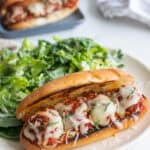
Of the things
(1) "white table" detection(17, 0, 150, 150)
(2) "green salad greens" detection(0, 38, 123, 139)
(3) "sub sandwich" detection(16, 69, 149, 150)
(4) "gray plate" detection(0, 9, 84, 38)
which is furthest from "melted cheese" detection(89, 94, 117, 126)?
(4) "gray plate" detection(0, 9, 84, 38)

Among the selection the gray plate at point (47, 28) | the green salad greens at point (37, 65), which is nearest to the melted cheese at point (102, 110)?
the green salad greens at point (37, 65)

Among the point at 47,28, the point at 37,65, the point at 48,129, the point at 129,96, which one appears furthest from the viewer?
the point at 47,28

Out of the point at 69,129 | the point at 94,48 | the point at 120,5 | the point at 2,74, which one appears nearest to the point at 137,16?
the point at 120,5

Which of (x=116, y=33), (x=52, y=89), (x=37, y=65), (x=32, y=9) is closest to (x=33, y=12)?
(x=32, y=9)

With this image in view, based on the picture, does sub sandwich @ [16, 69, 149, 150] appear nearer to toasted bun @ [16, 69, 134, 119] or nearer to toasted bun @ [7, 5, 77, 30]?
toasted bun @ [16, 69, 134, 119]

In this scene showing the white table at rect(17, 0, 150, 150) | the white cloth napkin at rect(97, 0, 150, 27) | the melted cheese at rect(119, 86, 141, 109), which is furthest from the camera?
the white cloth napkin at rect(97, 0, 150, 27)

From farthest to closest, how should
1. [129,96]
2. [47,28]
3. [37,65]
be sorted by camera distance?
[47,28] < [37,65] < [129,96]

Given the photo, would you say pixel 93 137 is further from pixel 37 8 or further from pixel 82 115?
pixel 37 8
